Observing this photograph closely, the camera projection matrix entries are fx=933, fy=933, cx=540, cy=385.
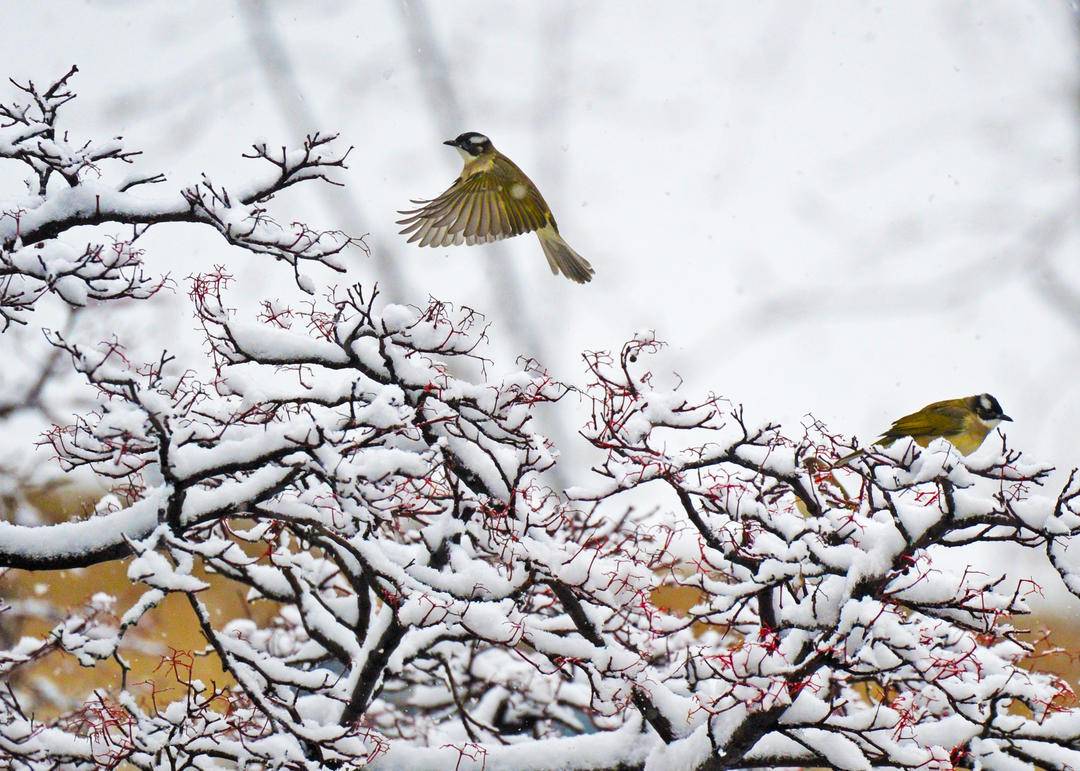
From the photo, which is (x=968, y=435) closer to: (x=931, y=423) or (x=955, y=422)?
(x=955, y=422)

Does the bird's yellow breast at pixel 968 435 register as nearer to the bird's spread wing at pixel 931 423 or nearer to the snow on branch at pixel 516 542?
the bird's spread wing at pixel 931 423

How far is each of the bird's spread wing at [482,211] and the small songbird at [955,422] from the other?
240cm

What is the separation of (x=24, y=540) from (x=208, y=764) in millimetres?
888

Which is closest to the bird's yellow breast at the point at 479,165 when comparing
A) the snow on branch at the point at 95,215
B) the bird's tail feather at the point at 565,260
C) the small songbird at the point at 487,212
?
the small songbird at the point at 487,212

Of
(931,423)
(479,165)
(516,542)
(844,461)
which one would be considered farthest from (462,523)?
(479,165)

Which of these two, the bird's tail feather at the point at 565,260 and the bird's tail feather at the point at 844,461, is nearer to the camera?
the bird's tail feather at the point at 844,461

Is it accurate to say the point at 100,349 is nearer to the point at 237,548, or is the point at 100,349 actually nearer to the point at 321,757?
the point at 237,548

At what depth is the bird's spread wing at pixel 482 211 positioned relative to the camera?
5.20 m

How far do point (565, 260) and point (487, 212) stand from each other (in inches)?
36.2

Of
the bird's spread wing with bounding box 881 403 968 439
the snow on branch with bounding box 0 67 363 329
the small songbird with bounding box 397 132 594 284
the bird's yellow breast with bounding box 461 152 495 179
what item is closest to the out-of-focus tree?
the snow on branch with bounding box 0 67 363 329

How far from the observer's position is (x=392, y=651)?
3.09m

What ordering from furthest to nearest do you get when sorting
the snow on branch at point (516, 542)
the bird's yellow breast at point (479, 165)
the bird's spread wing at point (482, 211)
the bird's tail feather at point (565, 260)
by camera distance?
the bird's tail feather at point (565, 260)
the bird's yellow breast at point (479, 165)
the bird's spread wing at point (482, 211)
the snow on branch at point (516, 542)

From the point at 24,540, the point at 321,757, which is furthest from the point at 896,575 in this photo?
the point at 24,540

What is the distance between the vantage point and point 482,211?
17.8 ft
